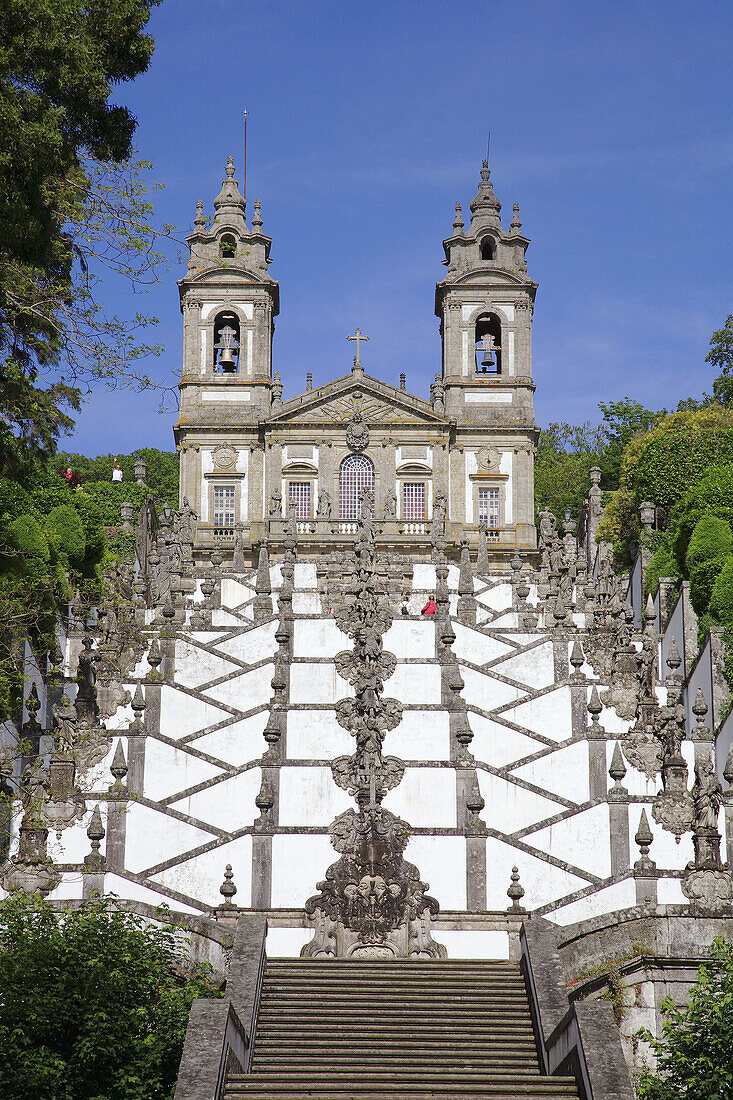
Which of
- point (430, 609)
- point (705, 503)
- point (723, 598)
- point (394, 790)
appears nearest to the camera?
point (394, 790)

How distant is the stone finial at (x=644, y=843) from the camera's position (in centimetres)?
2067

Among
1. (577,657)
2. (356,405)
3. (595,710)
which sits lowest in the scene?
(595,710)

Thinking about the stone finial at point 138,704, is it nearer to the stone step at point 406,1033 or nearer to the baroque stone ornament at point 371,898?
the baroque stone ornament at point 371,898

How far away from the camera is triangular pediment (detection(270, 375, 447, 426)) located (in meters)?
52.6

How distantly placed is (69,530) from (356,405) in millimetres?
19343

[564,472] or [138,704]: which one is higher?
[564,472]

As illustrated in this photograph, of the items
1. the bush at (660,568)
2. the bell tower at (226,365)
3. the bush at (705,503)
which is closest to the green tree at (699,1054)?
the bush at (705,503)

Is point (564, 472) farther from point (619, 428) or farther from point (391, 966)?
point (391, 966)

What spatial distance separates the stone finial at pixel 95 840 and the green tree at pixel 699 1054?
352 inches

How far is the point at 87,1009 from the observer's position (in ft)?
45.4

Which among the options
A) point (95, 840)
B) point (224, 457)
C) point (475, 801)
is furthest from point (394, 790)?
point (224, 457)

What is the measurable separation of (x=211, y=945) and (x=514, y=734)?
932 cm

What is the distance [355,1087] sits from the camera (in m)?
13.0

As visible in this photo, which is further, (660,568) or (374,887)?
(660,568)
